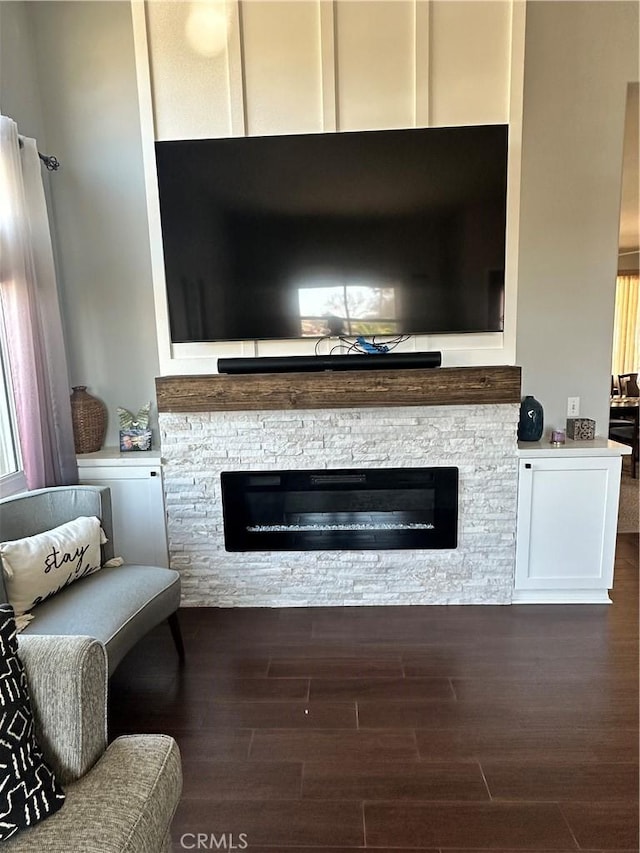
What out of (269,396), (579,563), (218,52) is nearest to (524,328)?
(579,563)

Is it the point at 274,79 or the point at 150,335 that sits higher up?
the point at 274,79

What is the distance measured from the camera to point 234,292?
8.96ft

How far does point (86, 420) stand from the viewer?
299cm

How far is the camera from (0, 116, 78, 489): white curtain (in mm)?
2389

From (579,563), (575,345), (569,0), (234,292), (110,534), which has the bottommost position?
(579,563)

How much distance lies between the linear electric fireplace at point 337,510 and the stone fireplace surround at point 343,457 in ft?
0.16

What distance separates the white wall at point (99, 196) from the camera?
289cm

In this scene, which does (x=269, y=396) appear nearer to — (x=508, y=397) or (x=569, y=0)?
(x=508, y=397)

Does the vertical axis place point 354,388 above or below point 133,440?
above

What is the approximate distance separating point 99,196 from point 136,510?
5.65 feet

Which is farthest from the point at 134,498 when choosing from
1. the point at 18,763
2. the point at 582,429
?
the point at 582,429

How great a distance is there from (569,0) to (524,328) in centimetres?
164

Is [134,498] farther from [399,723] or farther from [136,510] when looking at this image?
[399,723]

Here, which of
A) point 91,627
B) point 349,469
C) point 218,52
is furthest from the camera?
point 349,469
